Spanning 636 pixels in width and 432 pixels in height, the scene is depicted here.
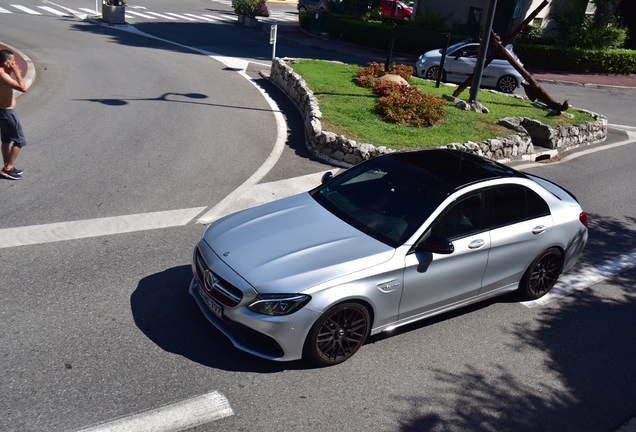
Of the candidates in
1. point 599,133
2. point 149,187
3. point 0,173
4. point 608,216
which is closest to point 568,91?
point 599,133

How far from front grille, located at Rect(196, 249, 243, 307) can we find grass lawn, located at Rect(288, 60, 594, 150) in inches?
284

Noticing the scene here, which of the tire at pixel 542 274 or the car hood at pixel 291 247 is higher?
the car hood at pixel 291 247

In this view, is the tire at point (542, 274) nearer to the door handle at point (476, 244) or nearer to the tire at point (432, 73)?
the door handle at point (476, 244)

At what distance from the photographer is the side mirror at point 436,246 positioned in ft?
19.5

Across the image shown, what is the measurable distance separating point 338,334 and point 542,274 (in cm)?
303

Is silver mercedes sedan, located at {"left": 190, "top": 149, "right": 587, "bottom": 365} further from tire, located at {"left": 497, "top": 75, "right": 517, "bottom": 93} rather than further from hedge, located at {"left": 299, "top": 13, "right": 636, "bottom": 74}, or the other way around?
hedge, located at {"left": 299, "top": 13, "right": 636, "bottom": 74}

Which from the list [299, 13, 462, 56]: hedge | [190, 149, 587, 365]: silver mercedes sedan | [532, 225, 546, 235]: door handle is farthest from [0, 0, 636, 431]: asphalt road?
[299, 13, 462, 56]: hedge

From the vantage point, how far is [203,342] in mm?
5930

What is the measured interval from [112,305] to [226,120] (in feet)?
28.4

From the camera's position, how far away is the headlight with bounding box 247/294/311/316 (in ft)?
17.7

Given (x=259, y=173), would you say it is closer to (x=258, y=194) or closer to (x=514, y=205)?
(x=258, y=194)

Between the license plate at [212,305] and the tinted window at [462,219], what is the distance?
223 cm

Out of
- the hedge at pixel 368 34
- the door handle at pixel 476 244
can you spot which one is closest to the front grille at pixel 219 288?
the door handle at pixel 476 244

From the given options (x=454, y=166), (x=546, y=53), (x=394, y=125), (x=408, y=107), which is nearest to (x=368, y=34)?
(x=546, y=53)
